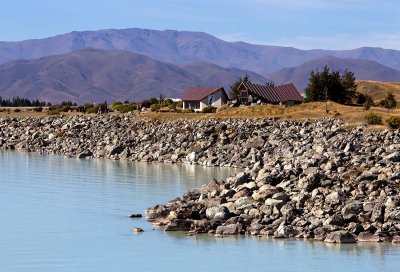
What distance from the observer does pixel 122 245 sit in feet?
95.5

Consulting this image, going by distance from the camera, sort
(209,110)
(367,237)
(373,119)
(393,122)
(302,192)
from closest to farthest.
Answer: (367,237), (302,192), (393,122), (373,119), (209,110)

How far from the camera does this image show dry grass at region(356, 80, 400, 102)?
338ft

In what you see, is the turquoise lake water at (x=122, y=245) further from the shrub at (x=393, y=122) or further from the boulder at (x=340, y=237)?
the shrub at (x=393, y=122)

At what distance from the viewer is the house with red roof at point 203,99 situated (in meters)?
87.7

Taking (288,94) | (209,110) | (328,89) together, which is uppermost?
(328,89)

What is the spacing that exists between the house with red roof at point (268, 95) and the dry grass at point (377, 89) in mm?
17653

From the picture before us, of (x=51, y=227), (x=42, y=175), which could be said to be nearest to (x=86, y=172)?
(x=42, y=175)

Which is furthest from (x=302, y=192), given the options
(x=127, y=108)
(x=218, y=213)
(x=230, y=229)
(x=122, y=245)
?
(x=127, y=108)

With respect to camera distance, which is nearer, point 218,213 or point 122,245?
point 122,245

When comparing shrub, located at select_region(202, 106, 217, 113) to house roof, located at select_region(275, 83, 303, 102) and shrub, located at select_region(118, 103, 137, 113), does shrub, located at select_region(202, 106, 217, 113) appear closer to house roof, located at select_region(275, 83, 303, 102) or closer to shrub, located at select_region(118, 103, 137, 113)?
house roof, located at select_region(275, 83, 303, 102)

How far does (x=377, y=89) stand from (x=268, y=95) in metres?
27.2

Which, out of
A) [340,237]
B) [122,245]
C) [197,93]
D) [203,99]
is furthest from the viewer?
[197,93]

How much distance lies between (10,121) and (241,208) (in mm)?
57087

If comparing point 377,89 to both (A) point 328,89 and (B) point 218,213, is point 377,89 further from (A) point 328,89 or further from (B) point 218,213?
(B) point 218,213
